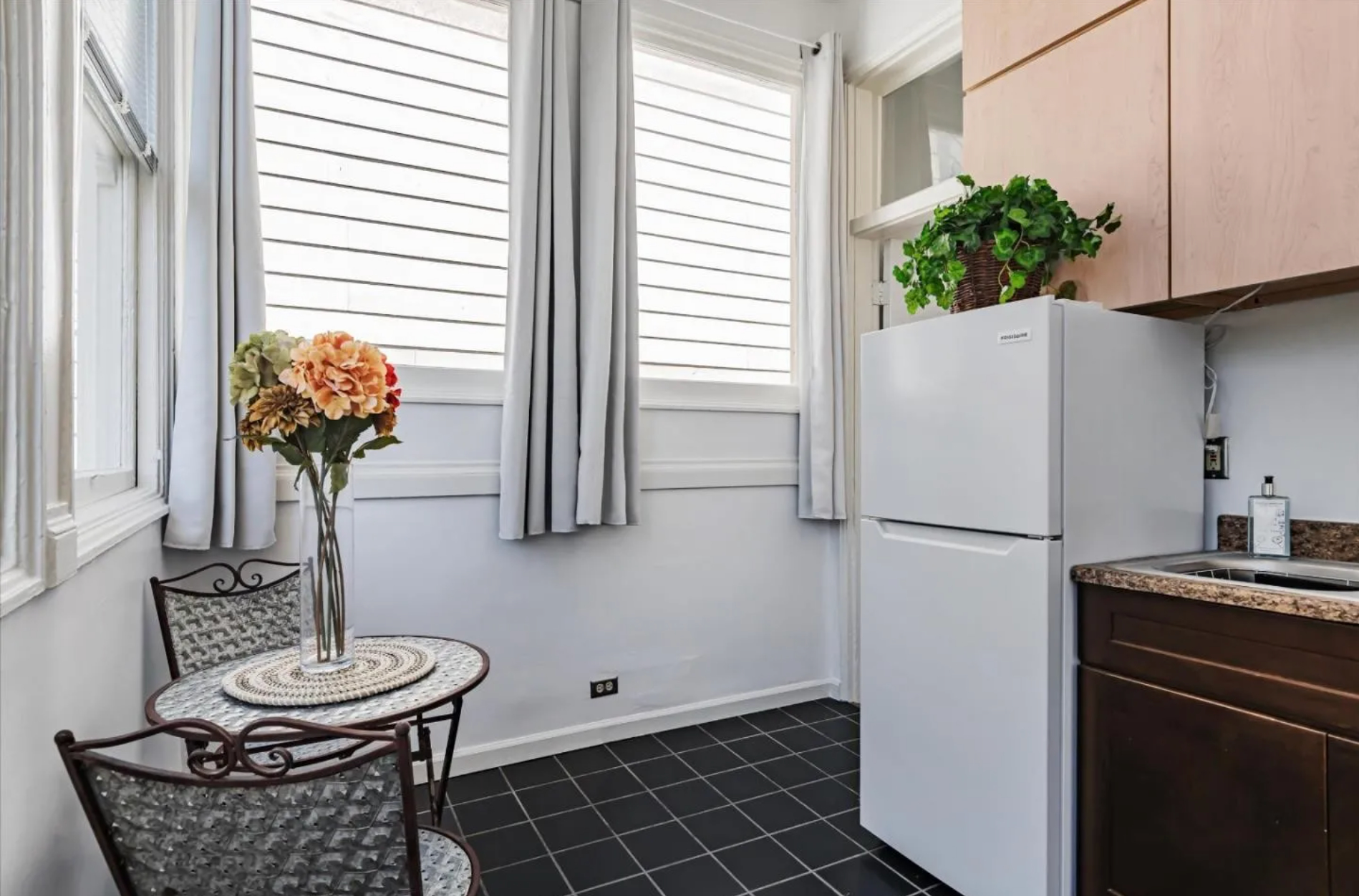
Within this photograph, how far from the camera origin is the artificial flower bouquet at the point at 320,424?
1312 mm

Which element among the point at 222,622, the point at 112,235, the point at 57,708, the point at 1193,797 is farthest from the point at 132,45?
the point at 1193,797

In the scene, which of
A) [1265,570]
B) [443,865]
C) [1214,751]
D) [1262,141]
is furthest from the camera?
[1265,570]

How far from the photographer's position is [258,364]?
52.4 inches

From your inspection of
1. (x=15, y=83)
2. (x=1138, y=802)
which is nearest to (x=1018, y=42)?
(x=1138, y=802)

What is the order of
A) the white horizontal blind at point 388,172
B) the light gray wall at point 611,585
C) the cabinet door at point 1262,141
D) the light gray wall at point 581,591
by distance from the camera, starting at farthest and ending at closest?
the light gray wall at point 611,585 < the white horizontal blind at point 388,172 < the light gray wall at point 581,591 < the cabinet door at point 1262,141

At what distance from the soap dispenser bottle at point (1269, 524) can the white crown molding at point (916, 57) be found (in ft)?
6.33

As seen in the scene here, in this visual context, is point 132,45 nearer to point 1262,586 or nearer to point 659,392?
point 659,392

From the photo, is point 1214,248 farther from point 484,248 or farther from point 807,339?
point 484,248

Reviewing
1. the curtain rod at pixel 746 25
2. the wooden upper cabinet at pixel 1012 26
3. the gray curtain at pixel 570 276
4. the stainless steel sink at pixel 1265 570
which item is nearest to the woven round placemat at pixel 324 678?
the gray curtain at pixel 570 276

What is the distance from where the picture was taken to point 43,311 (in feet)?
3.43

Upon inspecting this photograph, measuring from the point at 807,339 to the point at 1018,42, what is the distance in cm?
139

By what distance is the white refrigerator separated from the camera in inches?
67.5

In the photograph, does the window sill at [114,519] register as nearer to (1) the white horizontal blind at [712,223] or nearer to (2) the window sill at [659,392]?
(2) the window sill at [659,392]

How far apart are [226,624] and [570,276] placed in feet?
5.07
